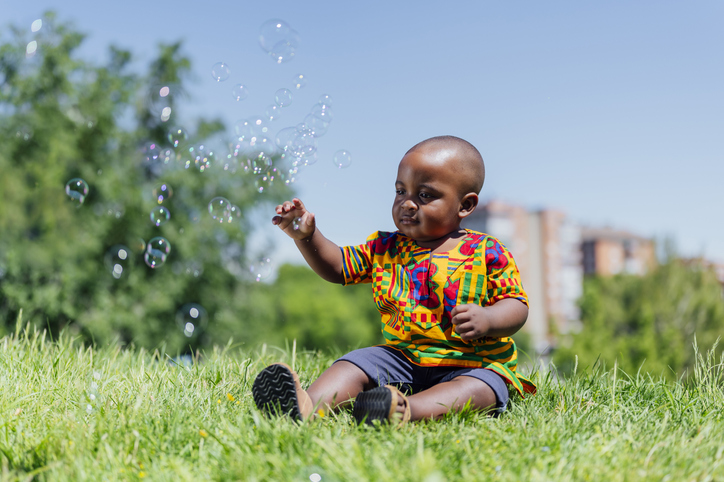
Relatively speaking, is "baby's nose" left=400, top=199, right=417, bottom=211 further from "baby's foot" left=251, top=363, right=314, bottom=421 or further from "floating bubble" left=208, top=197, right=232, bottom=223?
"floating bubble" left=208, top=197, right=232, bottom=223

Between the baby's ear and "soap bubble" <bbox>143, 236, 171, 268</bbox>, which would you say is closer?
the baby's ear

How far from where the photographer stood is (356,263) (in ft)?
8.20

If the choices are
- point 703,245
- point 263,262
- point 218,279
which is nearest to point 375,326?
point 703,245

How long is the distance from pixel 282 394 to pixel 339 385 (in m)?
0.30

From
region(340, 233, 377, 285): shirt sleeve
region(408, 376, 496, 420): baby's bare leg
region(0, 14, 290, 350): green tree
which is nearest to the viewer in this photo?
region(408, 376, 496, 420): baby's bare leg

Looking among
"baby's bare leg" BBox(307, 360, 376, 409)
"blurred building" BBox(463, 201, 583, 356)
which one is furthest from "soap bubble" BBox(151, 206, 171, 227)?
"blurred building" BBox(463, 201, 583, 356)

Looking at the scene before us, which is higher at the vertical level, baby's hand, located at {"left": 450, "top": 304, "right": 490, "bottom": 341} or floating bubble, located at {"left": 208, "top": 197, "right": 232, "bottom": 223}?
floating bubble, located at {"left": 208, "top": 197, "right": 232, "bottom": 223}

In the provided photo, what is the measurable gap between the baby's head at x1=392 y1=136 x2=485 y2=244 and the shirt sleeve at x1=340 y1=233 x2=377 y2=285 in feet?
0.70

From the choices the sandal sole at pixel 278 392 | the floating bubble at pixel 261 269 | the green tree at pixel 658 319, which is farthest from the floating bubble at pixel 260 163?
the green tree at pixel 658 319

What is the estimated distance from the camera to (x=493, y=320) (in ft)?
6.80

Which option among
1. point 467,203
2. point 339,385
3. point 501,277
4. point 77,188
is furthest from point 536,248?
point 339,385

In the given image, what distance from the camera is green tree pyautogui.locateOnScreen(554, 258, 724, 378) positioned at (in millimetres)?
27359

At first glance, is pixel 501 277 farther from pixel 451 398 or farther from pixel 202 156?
pixel 202 156

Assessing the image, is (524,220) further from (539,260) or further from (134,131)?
(134,131)
